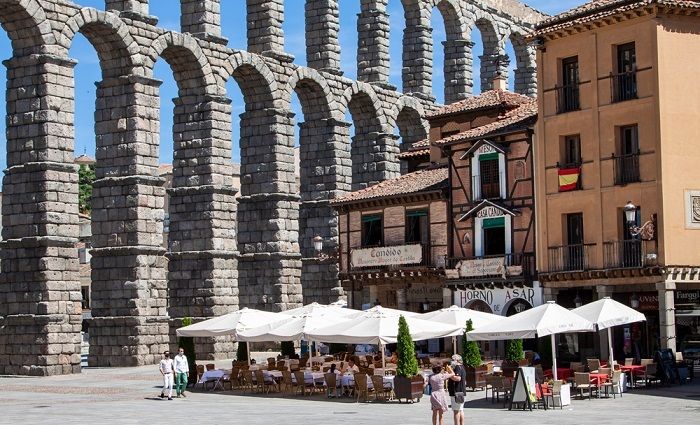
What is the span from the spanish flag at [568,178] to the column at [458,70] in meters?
29.6

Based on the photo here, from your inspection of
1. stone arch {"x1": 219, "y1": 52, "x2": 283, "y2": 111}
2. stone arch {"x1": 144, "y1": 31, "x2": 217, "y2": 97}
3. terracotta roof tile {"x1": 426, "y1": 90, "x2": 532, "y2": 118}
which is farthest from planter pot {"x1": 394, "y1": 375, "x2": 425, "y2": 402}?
stone arch {"x1": 219, "y1": 52, "x2": 283, "y2": 111}

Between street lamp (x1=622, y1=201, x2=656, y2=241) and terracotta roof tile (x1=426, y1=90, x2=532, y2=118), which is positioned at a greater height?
terracotta roof tile (x1=426, y1=90, x2=532, y2=118)

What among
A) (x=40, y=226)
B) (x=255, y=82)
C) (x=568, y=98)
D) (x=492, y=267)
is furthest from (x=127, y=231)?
(x=568, y=98)

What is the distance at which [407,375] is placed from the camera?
34.8 metres

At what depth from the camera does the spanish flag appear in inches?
1763

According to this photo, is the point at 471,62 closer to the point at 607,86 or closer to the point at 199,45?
the point at 199,45

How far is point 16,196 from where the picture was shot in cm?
4888

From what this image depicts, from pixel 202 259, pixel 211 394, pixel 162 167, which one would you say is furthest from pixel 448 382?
pixel 162 167

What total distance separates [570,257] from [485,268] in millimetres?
4501

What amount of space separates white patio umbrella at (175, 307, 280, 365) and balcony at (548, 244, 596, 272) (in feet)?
33.5

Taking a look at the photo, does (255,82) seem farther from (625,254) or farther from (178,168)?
(625,254)

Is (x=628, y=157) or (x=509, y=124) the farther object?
(x=509, y=124)

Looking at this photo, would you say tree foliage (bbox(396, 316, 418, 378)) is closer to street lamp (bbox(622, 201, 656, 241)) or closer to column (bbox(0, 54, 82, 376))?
street lamp (bbox(622, 201, 656, 241))

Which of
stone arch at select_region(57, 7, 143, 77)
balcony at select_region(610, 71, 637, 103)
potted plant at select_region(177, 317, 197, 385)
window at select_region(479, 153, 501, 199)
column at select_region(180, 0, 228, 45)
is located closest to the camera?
potted plant at select_region(177, 317, 197, 385)
